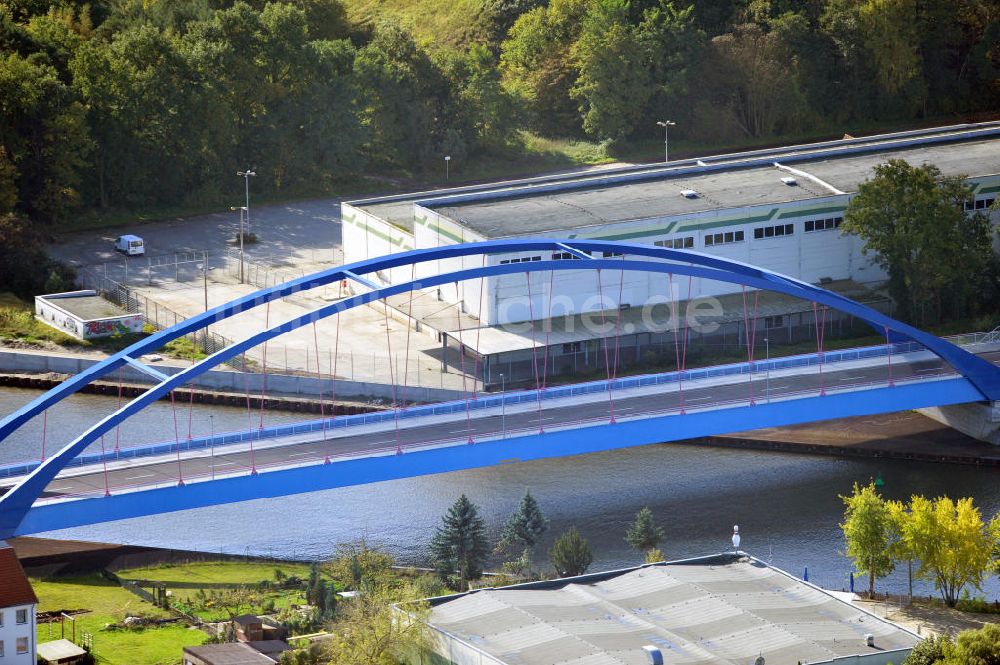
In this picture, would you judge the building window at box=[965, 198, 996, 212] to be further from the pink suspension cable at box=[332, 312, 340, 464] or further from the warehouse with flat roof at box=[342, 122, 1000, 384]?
the pink suspension cable at box=[332, 312, 340, 464]

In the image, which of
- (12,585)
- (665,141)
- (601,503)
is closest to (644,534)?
(601,503)

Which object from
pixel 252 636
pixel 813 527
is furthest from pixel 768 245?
pixel 252 636

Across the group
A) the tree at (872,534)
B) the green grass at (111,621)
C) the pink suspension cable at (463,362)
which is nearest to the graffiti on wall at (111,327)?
the pink suspension cable at (463,362)

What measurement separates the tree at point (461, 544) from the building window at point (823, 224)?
957 inches

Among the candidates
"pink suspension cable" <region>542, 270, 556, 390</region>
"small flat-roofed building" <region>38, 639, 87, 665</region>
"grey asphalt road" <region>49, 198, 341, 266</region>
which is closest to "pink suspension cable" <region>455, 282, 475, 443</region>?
"pink suspension cable" <region>542, 270, 556, 390</region>

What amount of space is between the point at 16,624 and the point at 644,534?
16.8 metres

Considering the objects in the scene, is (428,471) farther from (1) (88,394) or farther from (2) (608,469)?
(1) (88,394)

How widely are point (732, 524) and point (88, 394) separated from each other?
2288cm

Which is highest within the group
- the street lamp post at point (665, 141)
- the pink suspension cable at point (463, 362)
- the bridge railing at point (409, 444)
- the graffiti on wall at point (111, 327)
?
the street lamp post at point (665, 141)

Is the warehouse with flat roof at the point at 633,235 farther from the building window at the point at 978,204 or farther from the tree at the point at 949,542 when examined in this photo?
the tree at the point at 949,542

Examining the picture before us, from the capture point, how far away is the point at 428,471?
4612 centimetres

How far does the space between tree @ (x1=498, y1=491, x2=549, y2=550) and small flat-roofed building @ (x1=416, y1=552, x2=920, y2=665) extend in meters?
5.46

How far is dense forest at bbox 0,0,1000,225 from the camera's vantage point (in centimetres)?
7688

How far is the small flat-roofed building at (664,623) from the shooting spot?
120 ft
